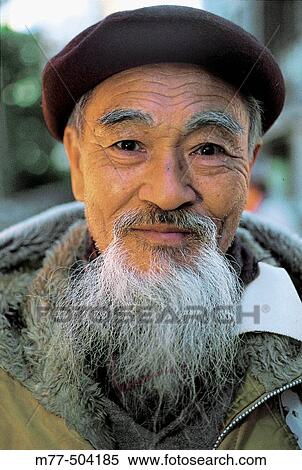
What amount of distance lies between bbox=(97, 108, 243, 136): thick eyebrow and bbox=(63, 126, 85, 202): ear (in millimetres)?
130

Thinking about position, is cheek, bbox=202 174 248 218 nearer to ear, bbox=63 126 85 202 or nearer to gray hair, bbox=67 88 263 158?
gray hair, bbox=67 88 263 158

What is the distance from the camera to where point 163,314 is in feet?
4.80

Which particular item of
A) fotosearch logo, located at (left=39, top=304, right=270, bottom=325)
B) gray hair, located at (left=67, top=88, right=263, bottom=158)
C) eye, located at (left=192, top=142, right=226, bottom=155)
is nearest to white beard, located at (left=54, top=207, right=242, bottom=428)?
fotosearch logo, located at (left=39, top=304, right=270, bottom=325)

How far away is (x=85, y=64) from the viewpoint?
142 cm

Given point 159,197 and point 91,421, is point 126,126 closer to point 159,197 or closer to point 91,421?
point 159,197

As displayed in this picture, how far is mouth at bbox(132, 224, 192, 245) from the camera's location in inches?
55.9

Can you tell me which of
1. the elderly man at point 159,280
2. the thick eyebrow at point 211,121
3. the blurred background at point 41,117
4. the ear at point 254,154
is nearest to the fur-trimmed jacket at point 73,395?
the elderly man at point 159,280

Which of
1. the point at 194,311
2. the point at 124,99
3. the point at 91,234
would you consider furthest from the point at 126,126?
the point at 194,311

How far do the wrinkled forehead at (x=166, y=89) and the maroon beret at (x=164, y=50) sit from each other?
0.02 meters

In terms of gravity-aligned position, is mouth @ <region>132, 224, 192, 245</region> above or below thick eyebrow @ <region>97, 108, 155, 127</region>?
below

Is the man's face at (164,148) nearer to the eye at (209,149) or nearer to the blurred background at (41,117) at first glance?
the eye at (209,149)

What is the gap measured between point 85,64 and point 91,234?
42 cm

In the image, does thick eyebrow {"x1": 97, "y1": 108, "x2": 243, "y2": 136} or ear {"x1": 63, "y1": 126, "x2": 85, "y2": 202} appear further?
ear {"x1": 63, "y1": 126, "x2": 85, "y2": 202}

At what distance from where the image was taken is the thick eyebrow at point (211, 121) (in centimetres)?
140
